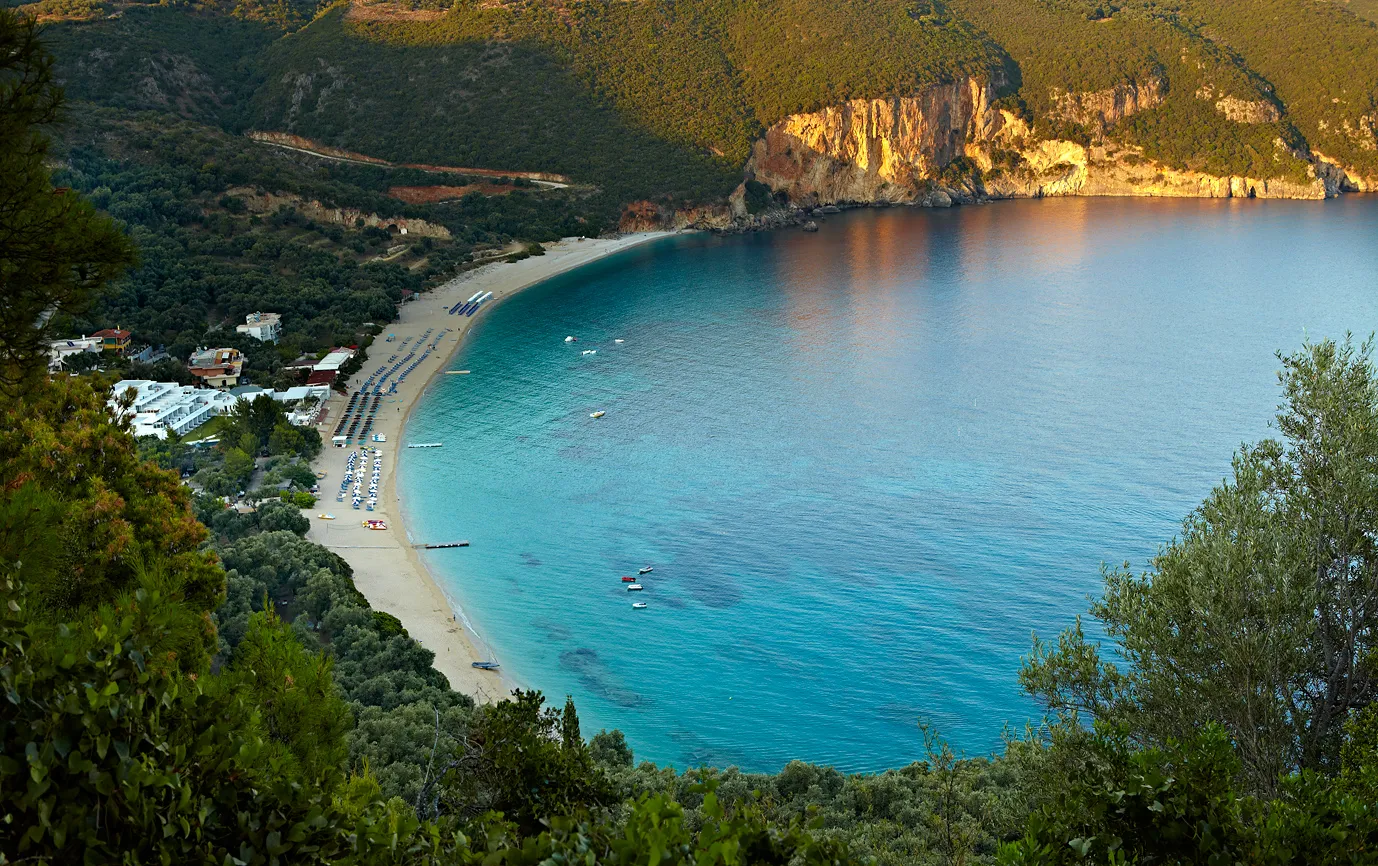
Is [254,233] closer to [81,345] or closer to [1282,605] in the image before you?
[81,345]

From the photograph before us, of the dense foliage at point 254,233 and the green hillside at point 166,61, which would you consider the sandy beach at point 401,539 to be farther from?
the green hillside at point 166,61

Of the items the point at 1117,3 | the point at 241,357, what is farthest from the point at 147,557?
the point at 1117,3

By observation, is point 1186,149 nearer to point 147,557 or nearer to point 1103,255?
point 1103,255

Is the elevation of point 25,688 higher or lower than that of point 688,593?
higher

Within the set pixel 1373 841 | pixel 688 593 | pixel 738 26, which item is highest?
pixel 738 26

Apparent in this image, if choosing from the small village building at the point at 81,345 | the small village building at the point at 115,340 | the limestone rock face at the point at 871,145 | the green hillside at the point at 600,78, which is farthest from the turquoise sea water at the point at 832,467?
the limestone rock face at the point at 871,145

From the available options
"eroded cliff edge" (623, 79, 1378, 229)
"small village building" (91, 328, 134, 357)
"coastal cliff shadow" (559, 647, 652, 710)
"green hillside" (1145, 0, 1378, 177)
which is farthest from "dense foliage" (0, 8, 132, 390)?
"green hillside" (1145, 0, 1378, 177)
